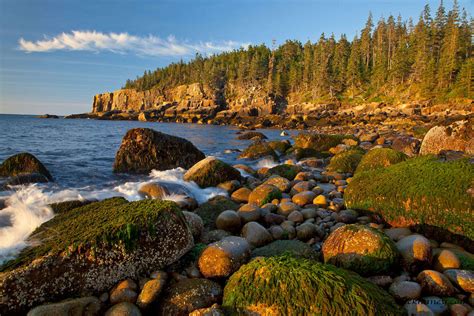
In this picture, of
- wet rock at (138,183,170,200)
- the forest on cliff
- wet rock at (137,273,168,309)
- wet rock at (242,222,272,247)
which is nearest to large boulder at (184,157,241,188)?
wet rock at (138,183,170,200)

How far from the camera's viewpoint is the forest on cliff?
52812 millimetres

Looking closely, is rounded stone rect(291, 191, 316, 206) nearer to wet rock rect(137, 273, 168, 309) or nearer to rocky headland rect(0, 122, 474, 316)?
rocky headland rect(0, 122, 474, 316)

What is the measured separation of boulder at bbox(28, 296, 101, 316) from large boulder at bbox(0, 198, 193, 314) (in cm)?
21

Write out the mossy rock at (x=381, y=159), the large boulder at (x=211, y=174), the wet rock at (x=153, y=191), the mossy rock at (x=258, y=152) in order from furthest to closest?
the mossy rock at (x=258, y=152) → the large boulder at (x=211, y=174) → the mossy rock at (x=381, y=159) → the wet rock at (x=153, y=191)

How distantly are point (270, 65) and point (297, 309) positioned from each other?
96.1 meters

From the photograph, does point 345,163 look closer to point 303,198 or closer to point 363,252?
point 303,198

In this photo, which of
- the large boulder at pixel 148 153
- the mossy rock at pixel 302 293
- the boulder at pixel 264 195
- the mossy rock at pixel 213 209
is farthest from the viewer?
the large boulder at pixel 148 153

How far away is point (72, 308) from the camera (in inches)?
128

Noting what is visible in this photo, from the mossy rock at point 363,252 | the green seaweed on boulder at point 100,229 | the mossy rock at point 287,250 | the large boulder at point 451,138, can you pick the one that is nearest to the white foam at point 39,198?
the green seaweed on boulder at point 100,229

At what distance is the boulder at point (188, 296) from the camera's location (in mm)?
3336

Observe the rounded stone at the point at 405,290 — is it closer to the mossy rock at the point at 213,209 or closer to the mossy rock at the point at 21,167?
the mossy rock at the point at 213,209

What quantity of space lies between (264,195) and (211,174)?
280cm

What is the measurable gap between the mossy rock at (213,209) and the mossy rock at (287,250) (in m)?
1.53

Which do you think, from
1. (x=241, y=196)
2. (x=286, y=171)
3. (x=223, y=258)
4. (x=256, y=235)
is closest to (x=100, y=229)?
(x=223, y=258)
